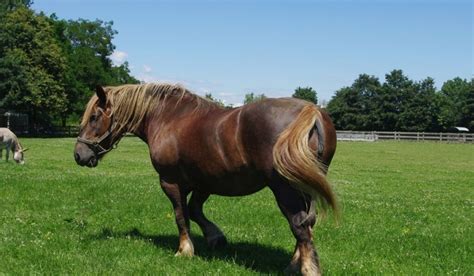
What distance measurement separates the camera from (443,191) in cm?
1745

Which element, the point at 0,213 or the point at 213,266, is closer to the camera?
the point at 213,266

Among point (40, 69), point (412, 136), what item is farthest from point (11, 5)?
point (412, 136)

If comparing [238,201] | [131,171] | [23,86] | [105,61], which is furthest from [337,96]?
[238,201]

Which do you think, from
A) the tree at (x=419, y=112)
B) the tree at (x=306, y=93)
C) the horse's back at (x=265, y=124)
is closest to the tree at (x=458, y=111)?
the tree at (x=419, y=112)

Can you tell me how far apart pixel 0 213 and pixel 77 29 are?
82.4 metres

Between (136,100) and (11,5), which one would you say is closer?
(136,100)

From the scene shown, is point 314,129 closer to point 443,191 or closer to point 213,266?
point 213,266

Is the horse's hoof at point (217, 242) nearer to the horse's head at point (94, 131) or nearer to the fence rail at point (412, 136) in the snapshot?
the horse's head at point (94, 131)

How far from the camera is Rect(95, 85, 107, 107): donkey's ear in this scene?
7618 millimetres

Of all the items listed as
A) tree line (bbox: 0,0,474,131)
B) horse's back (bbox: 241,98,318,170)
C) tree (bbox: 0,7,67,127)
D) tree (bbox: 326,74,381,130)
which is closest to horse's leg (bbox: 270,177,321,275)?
horse's back (bbox: 241,98,318,170)

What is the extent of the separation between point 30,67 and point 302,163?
6336 centimetres

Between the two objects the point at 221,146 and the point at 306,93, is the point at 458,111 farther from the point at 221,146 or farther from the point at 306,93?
the point at 221,146

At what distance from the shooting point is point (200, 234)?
8.92 metres

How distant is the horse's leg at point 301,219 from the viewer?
18.9 ft
